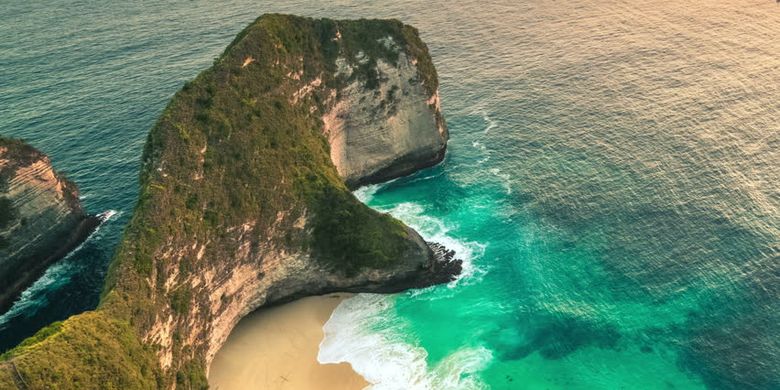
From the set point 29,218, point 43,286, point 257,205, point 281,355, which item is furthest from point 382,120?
point 43,286

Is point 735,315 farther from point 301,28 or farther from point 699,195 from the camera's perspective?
point 301,28

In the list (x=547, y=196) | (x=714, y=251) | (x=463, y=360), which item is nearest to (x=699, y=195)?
(x=714, y=251)

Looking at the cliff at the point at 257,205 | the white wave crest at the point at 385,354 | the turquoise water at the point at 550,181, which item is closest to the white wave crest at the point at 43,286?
the turquoise water at the point at 550,181

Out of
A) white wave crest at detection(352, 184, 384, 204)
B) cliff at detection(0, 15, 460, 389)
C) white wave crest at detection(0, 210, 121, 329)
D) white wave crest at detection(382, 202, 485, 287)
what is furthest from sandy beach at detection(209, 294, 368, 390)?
white wave crest at detection(0, 210, 121, 329)

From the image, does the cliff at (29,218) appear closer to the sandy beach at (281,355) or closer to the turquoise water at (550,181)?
the turquoise water at (550,181)

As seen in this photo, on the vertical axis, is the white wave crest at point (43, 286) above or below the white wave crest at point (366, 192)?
below

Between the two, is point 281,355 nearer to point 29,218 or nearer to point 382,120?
point 29,218

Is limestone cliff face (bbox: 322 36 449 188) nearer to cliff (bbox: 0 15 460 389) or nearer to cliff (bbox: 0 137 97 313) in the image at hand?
cliff (bbox: 0 15 460 389)
